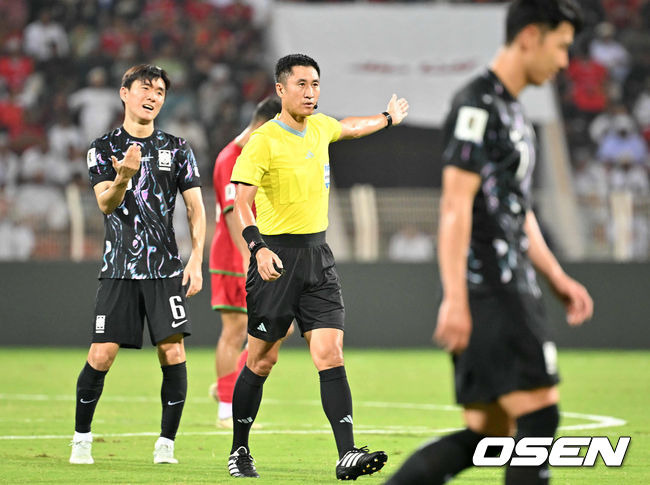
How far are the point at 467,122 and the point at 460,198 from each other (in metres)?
0.29

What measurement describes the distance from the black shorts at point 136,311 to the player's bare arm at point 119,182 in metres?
0.50

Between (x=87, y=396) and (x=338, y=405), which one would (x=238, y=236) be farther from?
(x=338, y=405)

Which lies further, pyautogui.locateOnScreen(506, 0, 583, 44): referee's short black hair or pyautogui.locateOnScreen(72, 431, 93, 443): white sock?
pyautogui.locateOnScreen(72, 431, 93, 443): white sock

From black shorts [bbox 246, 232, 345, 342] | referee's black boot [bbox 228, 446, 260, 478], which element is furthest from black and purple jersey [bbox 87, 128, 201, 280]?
referee's black boot [bbox 228, 446, 260, 478]

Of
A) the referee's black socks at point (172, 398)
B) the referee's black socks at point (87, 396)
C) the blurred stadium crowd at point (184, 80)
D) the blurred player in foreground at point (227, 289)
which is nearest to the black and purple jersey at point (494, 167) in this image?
the referee's black socks at point (172, 398)

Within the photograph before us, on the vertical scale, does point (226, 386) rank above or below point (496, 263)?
below

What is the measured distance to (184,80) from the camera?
2192 cm

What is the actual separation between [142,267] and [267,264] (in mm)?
1144

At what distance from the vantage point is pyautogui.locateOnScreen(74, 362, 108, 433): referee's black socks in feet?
23.5

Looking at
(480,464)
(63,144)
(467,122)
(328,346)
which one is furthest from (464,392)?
(63,144)

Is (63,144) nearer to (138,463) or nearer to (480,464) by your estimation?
(138,463)

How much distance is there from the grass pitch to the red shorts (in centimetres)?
92

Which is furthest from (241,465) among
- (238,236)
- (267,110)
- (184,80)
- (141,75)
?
(184,80)

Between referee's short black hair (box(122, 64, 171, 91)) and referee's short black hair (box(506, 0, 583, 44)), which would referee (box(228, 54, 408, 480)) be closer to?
referee's short black hair (box(122, 64, 171, 91))
